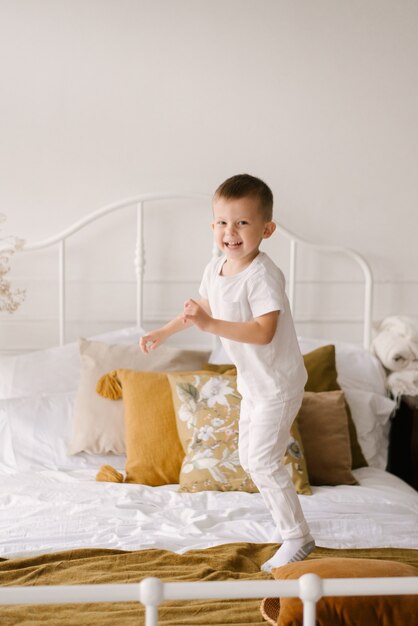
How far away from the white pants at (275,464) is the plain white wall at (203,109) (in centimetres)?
126

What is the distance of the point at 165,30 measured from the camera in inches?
124

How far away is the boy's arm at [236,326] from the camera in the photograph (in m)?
1.77

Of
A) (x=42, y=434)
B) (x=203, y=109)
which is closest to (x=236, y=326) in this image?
(x=42, y=434)

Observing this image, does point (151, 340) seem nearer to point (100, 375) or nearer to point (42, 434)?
point (100, 375)

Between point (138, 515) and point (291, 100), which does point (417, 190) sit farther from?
point (138, 515)

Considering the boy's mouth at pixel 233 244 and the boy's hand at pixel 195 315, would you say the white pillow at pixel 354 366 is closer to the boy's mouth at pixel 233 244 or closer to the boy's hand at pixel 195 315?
the boy's mouth at pixel 233 244

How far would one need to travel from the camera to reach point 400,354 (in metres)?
3.02

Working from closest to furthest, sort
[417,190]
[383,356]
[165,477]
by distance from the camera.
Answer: [165,477] < [383,356] < [417,190]

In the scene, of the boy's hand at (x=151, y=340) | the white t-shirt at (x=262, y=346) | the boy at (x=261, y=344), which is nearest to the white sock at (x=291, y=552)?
the boy at (x=261, y=344)

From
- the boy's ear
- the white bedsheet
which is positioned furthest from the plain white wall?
the boy's ear

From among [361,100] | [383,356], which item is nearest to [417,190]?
[361,100]

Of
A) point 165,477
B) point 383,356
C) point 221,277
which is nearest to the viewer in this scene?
point 221,277

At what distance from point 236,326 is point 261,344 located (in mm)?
101

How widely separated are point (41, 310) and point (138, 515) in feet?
3.91
